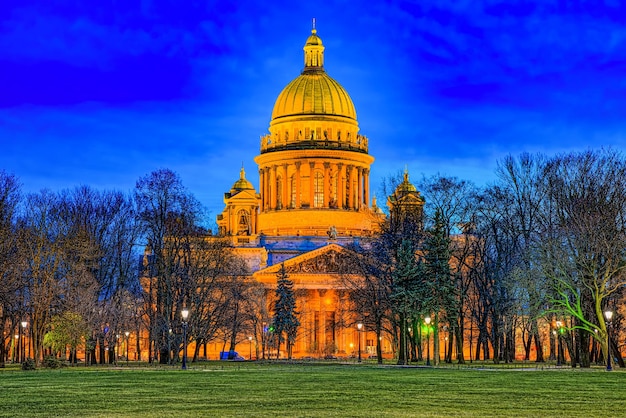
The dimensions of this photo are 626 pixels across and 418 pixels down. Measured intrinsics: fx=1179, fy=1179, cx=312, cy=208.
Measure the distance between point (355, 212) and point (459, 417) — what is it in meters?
106

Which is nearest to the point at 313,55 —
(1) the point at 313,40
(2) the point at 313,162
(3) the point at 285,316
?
(1) the point at 313,40

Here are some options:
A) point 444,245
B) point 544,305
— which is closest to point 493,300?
point 444,245

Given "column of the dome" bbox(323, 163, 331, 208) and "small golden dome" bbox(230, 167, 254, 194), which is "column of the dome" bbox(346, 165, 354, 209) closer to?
"column of the dome" bbox(323, 163, 331, 208)

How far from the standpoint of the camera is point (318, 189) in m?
134

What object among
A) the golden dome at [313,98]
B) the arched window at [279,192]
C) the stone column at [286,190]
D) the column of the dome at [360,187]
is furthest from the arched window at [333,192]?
the golden dome at [313,98]

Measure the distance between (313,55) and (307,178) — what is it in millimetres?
14810

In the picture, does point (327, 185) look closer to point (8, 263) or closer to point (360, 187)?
point (360, 187)

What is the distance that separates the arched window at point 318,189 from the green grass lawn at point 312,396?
86.6 meters

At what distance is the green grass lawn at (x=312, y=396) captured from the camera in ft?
90.9

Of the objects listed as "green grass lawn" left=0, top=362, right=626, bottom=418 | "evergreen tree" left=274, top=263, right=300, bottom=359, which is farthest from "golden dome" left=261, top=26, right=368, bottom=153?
"green grass lawn" left=0, top=362, right=626, bottom=418

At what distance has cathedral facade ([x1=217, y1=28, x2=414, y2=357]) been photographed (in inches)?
4998

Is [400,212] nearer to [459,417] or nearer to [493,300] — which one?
[493,300]

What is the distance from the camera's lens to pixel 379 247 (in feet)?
253

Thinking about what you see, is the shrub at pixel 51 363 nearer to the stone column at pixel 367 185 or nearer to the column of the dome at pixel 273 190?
the column of the dome at pixel 273 190
